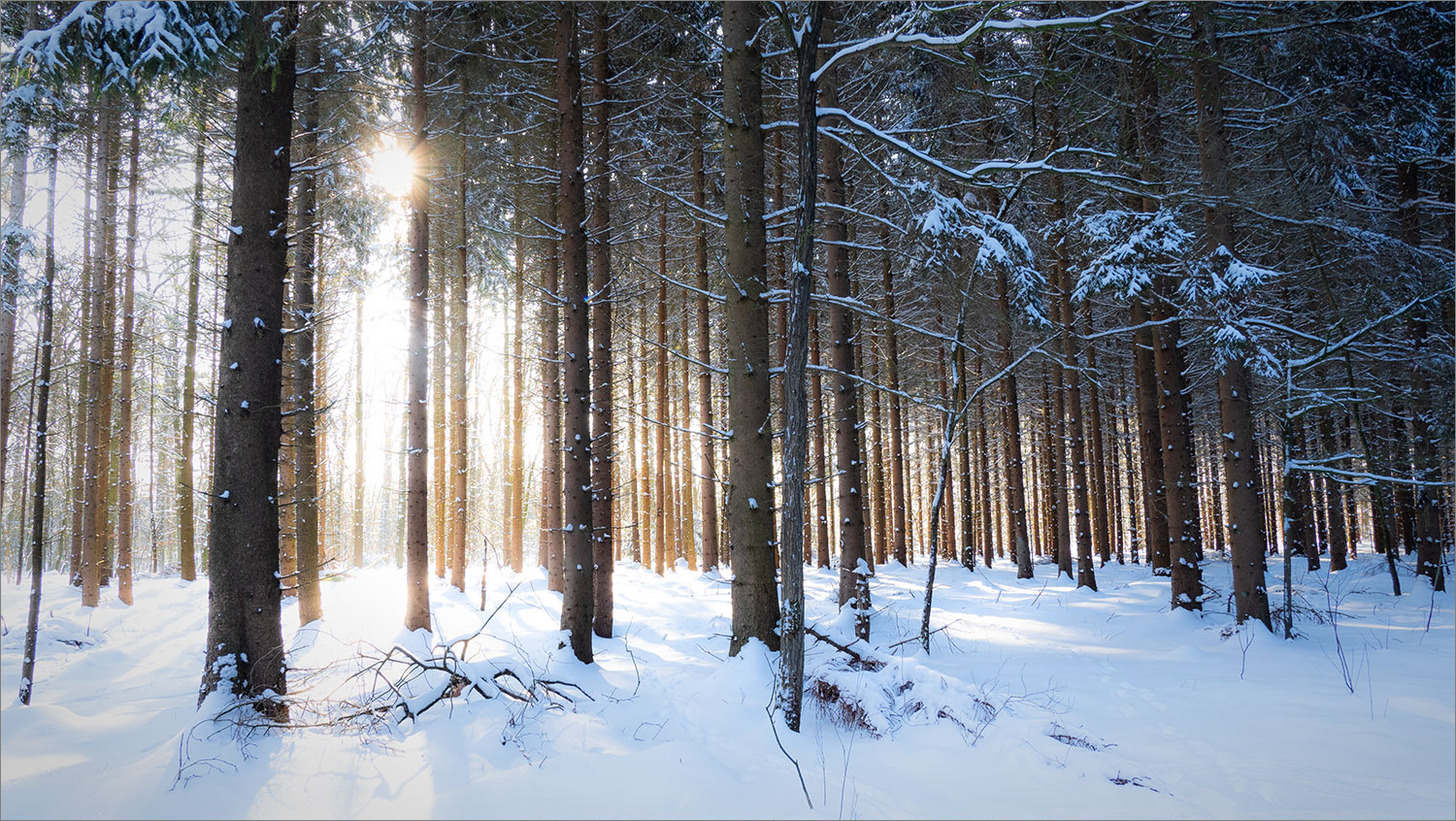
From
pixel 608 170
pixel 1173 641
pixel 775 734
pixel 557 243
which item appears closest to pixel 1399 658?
pixel 1173 641

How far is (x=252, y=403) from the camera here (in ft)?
16.4

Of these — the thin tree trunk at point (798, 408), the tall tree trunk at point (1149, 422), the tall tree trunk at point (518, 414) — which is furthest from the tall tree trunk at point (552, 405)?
the tall tree trunk at point (1149, 422)

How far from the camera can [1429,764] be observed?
4.17 metres

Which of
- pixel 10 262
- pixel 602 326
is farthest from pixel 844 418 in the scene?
pixel 10 262

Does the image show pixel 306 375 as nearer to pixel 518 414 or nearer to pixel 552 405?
pixel 552 405

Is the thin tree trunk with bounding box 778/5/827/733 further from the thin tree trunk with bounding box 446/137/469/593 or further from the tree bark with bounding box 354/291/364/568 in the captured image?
the tree bark with bounding box 354/291/364/568

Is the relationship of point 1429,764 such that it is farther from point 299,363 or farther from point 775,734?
point 299,363

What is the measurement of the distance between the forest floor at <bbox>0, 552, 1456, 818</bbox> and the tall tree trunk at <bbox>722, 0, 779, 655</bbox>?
634 mm

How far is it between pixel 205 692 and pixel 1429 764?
28.8ft

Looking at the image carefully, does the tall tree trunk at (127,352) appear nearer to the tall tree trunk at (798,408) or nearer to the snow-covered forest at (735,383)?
the snow-covered forest at (735,383)

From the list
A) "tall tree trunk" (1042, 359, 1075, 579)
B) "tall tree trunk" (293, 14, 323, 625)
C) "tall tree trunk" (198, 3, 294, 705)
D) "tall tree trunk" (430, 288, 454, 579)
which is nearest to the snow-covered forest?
"tall tree trunk" (198, 3, 294, 705)

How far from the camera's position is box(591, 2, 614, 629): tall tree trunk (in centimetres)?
909

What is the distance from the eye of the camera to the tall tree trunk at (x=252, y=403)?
4.83 meters

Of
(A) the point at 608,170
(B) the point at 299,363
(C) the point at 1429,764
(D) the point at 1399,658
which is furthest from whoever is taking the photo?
(B) the point at 299,363
